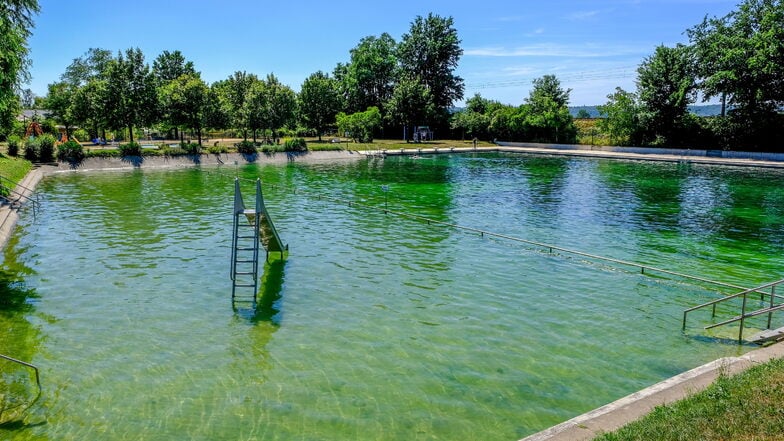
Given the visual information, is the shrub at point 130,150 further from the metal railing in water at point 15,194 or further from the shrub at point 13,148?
the metal railing in water at point 15,194

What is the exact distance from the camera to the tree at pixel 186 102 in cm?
6450

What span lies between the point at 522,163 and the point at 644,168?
1414 cm

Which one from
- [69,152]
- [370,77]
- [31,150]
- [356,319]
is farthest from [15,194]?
[370,77]

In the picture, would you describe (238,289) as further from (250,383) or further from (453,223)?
(453,223)

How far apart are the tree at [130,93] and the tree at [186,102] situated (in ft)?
6.71

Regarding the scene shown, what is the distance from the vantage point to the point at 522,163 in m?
67.6

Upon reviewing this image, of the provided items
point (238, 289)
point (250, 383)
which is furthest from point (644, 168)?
point (250, 383)

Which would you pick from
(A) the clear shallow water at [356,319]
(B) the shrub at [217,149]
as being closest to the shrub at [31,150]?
(B) the shrub at [217,149]

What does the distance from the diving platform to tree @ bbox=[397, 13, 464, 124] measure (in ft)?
265

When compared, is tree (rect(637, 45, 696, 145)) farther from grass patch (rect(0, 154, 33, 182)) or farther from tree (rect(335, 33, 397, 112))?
grass patch (rect(0, 154, 33, 182))

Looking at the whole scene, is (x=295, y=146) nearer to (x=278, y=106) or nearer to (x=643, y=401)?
(x=278, y=106)

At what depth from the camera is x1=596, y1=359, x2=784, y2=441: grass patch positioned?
7.65m

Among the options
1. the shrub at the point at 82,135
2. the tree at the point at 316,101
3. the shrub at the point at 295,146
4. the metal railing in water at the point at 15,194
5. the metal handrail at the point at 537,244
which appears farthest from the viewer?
the tree at the point at 316,101

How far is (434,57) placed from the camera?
99438 millimetres
